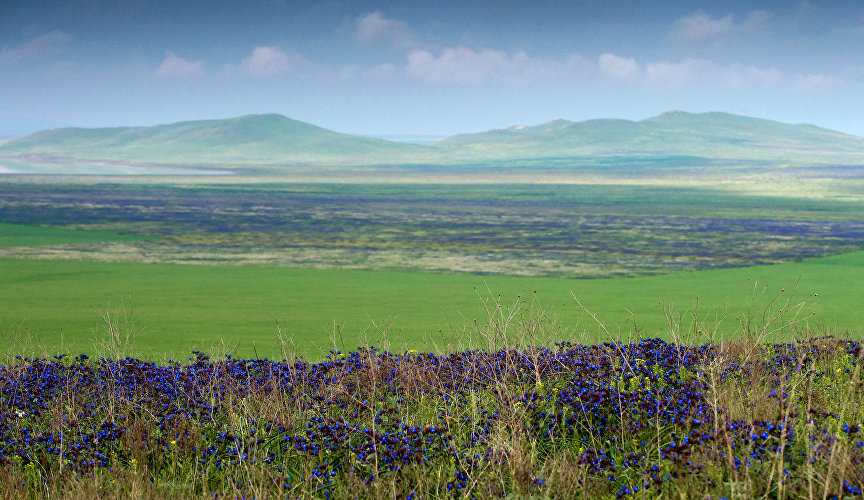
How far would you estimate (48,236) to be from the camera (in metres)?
30.9

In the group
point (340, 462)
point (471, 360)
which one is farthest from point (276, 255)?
point (340, 462)

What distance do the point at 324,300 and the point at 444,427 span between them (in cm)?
1079

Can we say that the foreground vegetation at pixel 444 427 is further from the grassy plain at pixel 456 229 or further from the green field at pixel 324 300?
the grassy plain at pixel 456 229

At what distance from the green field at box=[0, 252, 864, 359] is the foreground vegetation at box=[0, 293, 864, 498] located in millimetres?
2583

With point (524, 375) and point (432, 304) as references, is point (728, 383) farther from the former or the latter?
point (432, 304)

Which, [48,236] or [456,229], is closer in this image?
[48,236]

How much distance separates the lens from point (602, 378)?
6863mm

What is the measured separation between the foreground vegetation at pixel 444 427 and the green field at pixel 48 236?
22.1 m

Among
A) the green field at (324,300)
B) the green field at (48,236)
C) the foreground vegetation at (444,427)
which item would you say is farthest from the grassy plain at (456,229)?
the foreground vegetation at (444,427)

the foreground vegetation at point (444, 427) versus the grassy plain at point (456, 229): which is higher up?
the foreground vegetation at point (444, 427)

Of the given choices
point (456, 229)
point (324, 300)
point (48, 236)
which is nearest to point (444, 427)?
point (324, 300)

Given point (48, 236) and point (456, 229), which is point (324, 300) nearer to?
point (48, 236)

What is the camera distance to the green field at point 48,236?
2856cm

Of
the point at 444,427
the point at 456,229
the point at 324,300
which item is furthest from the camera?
the point at 456,229
